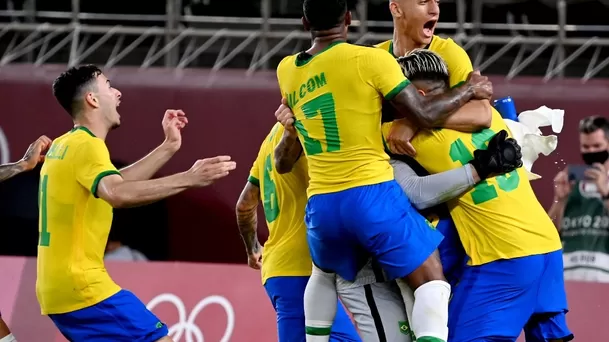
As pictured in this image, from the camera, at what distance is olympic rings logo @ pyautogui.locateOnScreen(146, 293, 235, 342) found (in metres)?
8.55

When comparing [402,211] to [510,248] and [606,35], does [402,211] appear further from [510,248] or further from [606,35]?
[606,35]

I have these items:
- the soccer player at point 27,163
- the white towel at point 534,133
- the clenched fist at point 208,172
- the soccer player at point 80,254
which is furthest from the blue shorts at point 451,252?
the soccer player at point 27,163

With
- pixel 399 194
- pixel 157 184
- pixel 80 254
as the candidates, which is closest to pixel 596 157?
pixel 399 194

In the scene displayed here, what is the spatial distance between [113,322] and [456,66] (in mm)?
2291

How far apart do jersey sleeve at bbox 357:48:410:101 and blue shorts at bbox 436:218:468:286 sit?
0.78 m

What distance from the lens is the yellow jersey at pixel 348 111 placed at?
5406 millimetres

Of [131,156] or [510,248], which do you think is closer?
[510,248]

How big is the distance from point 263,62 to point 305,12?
503cm

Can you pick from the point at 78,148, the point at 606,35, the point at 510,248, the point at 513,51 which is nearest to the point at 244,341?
the point at 78,148

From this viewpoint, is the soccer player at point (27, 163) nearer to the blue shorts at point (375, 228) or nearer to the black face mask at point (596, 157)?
the blue shorts at point (375, 228)

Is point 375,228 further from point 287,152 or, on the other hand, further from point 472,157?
point 287,152

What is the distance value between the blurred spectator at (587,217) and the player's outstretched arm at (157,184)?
3.79 metres

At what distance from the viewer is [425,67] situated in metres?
5.61

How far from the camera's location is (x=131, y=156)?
10.8m
